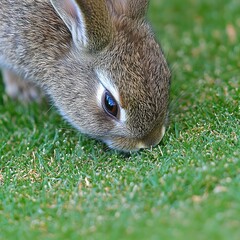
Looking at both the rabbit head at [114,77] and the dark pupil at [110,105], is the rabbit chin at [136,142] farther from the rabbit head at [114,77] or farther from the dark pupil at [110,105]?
the dark pupil at [110,105]

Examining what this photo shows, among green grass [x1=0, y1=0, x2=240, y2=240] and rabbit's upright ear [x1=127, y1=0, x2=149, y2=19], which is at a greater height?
rabbit's upright ear [x1=127, y1=0, x2=149, y2=19]

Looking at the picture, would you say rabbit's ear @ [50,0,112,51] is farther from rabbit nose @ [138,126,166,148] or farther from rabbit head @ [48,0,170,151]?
rabbit nose @ [138,126,166,148]

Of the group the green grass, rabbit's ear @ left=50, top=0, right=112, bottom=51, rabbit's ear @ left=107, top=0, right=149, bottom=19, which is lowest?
the green grass

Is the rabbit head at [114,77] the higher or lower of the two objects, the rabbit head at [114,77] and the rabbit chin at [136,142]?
the higher

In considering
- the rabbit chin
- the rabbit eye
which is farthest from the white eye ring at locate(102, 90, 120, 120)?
the rabbit chin

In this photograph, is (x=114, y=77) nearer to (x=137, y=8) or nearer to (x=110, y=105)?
(x=110, y=105)

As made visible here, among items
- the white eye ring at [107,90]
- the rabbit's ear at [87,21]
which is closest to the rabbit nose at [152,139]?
the white eye ring at [107,90]

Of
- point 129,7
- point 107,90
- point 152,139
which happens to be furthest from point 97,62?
point 152,139

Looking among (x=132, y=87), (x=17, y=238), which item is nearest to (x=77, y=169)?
(x=132, y=87)
